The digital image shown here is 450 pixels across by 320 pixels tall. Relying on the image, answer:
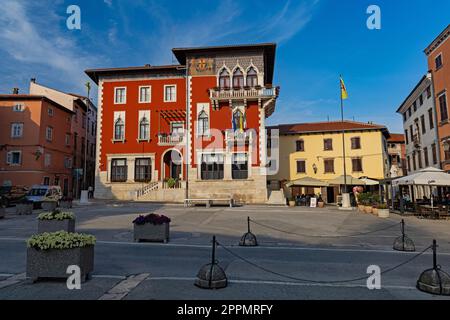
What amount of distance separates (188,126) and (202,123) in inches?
61.1

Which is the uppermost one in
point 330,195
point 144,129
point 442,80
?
point 442,80

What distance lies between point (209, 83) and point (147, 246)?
84.6 ft

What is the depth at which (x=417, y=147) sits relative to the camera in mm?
35688

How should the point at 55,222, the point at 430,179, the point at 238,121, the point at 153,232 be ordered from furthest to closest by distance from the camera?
1. the point at 238,121
2. the point at 430,179
3. the point at 55,222
4. the point at 153,232

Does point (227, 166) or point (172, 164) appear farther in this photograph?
point (172, 164)

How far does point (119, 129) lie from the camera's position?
1399 inches

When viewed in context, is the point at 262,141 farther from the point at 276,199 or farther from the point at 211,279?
the point at 211,279

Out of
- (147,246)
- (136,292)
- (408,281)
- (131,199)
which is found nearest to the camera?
(136,292)

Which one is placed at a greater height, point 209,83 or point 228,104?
point 209,83

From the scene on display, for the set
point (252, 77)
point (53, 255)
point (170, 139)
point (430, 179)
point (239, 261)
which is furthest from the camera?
point (170, 139)

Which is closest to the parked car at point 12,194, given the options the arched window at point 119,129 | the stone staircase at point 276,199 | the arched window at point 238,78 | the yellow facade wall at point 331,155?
the arched window at point 119,129

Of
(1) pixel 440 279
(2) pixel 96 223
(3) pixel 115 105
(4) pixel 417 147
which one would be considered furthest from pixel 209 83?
(1) pixel 440 279

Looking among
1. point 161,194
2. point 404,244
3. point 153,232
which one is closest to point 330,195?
point 161,194
